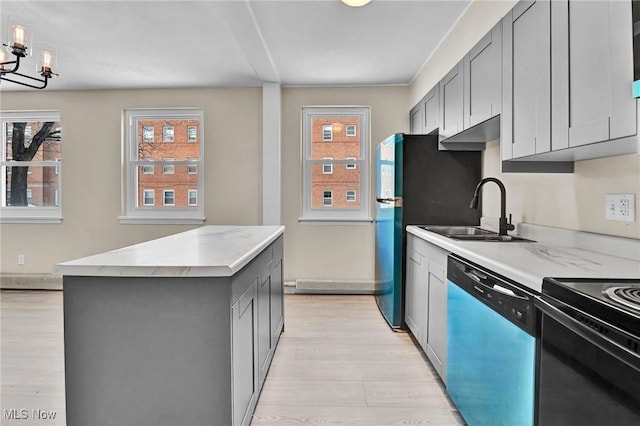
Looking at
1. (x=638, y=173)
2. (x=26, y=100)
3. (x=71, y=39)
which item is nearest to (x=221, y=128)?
(x=71, y=39)

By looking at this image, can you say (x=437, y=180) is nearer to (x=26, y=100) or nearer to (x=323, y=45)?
(x=323, y=45)

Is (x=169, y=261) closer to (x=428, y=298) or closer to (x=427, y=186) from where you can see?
(x=428, y=298)

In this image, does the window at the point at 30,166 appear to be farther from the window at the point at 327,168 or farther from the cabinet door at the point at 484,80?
the cabinet door at the point at 484,80

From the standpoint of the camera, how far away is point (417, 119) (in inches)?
149

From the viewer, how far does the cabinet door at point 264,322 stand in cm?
199

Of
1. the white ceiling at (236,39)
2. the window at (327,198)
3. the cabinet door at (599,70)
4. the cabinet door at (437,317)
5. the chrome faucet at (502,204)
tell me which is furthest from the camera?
the window at (327,198)

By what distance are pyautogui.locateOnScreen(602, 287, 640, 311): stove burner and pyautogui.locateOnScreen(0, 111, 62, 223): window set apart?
534 cm

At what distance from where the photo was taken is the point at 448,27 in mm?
2932

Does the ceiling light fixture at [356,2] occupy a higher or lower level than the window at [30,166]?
higher

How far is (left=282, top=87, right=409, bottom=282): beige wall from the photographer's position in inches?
170

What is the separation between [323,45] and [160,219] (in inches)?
109

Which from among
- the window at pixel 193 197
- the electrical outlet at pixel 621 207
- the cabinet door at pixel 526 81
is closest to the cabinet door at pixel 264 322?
the cabinet door at pixel 526 81

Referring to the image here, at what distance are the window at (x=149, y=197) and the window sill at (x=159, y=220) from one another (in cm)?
19

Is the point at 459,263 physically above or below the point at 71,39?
below
